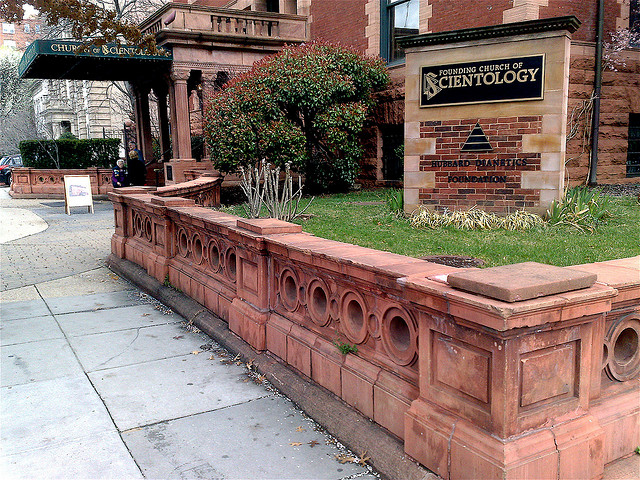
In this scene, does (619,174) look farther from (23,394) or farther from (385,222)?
(23,394)

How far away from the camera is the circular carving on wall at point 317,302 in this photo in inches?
163

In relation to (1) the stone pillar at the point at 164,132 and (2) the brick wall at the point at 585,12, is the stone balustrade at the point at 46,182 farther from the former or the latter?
(2) the brick wall at the point at 585,12

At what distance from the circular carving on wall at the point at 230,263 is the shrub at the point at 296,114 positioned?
7289 mm

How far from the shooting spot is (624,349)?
324 centimetres

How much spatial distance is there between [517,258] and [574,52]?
8762 mm

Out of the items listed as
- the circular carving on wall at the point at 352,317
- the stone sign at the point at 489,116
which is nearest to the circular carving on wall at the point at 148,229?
the stone sign at the point at 489,116

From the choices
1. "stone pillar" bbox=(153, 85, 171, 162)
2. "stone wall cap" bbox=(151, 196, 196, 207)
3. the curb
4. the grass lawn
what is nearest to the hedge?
"stone pillar" bbox=(153, 85, 171, 162)

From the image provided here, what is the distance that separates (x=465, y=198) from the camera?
8.45 metres

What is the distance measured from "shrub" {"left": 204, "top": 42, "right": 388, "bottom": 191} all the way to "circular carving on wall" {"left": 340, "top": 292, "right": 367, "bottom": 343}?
9.21m

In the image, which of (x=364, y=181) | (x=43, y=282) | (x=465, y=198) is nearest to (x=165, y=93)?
(x=364, y=181)

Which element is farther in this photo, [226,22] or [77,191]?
[226,22]

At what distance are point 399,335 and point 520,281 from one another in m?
1.06

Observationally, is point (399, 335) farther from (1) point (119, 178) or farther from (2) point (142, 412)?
(1) point (119, 178)

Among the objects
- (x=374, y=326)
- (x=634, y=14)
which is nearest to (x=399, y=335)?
(x=374, y=326)
